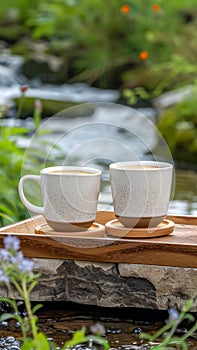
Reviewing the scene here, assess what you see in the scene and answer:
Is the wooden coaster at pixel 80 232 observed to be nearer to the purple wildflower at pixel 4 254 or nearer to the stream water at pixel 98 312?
the stream water at pixel 98 312

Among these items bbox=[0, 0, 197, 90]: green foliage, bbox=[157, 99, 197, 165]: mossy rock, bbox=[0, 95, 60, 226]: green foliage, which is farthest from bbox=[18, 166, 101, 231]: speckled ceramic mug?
bbox=[0, 0, 197, 90]: green foliage

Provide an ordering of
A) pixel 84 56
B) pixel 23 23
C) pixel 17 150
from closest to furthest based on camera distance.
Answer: pixel 17 150 → pixel 84 56 → pixel 23 23

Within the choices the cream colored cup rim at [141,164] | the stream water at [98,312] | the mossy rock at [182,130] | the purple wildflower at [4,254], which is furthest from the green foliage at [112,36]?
the purple wildflower at [4,254]

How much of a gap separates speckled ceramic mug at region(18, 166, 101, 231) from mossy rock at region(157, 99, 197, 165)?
4559 millimetres

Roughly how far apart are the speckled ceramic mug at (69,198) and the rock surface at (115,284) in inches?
4.8

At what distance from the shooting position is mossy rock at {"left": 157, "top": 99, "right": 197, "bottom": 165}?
697 centimetres

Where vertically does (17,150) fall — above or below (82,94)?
above

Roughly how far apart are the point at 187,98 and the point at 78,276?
17.9ft

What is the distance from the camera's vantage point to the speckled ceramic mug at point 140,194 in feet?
7.64

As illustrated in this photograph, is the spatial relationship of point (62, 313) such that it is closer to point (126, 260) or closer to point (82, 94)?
point (126, 260)

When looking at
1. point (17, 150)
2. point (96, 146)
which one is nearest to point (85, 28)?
point (17, 150)

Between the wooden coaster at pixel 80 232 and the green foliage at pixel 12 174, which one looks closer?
the wooden coaster at pixel 80 232

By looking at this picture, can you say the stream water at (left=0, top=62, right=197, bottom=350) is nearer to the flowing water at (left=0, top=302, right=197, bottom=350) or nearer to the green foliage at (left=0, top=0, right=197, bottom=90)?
the flowing water at (left=0, top=302, right=197, bottom=350)

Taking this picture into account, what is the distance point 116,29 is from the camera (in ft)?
35.3
